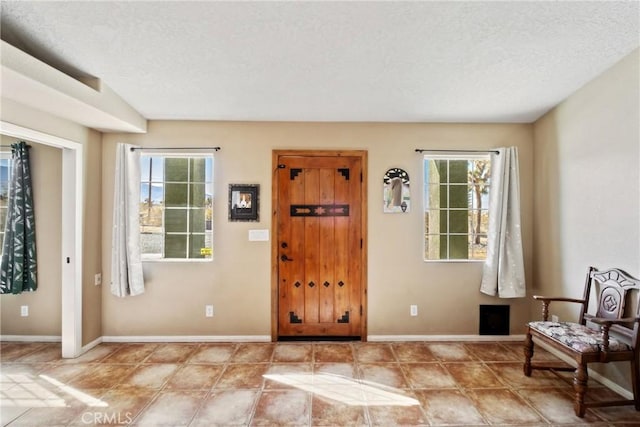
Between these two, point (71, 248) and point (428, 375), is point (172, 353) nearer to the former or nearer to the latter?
point (71, 248)

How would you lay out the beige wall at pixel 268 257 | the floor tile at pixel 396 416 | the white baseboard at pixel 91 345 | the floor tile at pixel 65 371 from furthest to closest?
the beige wall at pixel 268 257
the white baseboard at pixel 91 345
the floor tile at pixel 65 371
the floor tile at pixel 396 416

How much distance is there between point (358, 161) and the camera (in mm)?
3311

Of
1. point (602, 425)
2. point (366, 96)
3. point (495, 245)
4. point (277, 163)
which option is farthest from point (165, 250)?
point (602, 425)

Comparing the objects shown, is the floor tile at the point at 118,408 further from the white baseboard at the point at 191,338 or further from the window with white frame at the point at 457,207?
the window with white frame at the point at 457,207

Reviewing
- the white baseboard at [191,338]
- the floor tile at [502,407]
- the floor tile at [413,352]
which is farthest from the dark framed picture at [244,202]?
the floor tile at [502,407]

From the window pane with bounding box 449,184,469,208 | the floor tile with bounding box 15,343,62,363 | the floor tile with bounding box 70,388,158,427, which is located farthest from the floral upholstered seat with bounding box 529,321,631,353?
the floor tile with bounding box 15,343,62,363

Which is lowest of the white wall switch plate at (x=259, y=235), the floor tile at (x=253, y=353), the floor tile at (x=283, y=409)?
the floor tile at (x=253, y=353)

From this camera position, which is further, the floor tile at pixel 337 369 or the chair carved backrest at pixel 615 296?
the floor tile at pixel 337 369

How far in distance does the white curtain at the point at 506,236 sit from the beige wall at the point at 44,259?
4.77 metres

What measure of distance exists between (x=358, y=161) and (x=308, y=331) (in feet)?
6.59

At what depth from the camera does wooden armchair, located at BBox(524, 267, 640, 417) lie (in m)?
2.04

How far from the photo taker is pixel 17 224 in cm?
308

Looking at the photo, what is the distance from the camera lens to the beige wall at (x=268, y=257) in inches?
128

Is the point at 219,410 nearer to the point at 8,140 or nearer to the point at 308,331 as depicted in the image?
the point at 308,331
